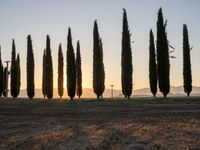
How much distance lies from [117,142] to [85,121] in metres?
7.26

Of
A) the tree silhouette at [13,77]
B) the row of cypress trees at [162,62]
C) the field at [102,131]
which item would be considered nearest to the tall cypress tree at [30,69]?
A: the tree silhouette at [13,77]

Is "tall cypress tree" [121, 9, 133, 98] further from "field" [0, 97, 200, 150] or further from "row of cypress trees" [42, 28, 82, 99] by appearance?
"field" [0, 97, 200, 150]

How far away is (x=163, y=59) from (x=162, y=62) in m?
0.37

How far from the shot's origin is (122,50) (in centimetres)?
5556

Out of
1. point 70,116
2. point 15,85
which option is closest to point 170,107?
point 70,116

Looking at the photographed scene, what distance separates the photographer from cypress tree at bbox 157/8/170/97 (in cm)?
5125

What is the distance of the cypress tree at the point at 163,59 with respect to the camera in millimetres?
51250

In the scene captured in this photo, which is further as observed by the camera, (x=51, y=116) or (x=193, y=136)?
(x=51, y=116)

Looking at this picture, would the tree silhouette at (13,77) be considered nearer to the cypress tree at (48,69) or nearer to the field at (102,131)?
the cypress tree at (48,69)

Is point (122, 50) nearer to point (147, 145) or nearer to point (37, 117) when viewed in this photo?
point (37, 117)

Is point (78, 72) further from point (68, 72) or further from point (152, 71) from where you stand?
point (152, 71)

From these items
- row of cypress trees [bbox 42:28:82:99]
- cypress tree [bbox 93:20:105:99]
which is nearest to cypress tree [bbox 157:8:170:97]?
cypress tree [bbox 93:20:105:99]

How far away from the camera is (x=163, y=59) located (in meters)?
51.7

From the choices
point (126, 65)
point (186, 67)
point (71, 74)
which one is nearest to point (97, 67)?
point (71, 74)
